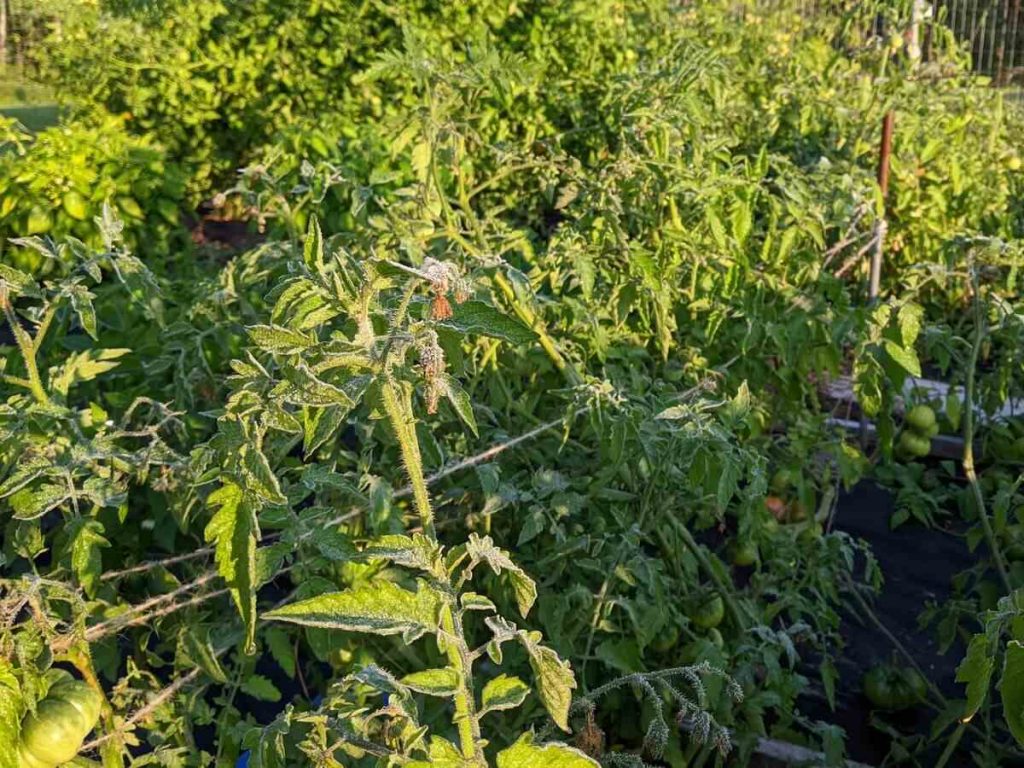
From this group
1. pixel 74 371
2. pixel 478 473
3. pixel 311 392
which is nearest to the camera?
pixel 311 392

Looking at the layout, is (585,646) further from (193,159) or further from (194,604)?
(193,159)

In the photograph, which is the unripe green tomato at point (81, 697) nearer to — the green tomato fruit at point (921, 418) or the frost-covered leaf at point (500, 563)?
the frost-covered leaf at point (500, 563)

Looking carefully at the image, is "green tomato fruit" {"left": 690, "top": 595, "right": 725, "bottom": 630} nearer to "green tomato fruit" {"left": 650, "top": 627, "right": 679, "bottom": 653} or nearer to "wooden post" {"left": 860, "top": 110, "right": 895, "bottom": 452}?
"green tomato fruit" {"left": 650, "top": 627, "right": 679, "bottom": 653}

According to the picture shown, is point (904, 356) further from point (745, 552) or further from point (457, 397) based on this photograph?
point (457, 397)

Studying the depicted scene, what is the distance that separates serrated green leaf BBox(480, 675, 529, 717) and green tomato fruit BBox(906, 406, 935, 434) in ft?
6.03

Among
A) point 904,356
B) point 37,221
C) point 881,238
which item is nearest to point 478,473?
point 904,356

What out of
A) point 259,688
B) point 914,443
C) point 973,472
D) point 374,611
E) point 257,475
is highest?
point 257,475

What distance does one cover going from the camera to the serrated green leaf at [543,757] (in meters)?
1.00

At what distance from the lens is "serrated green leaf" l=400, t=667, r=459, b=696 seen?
1.03m

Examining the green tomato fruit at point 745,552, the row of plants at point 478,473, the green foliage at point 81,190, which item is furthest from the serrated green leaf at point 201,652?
the green foliage at point 81,190

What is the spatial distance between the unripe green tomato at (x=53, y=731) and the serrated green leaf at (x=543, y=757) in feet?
2.00

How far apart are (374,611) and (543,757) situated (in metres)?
0.21

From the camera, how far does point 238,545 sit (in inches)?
41.4

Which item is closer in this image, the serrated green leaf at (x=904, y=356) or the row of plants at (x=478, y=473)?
the row of plants at (x=478, y=473)
